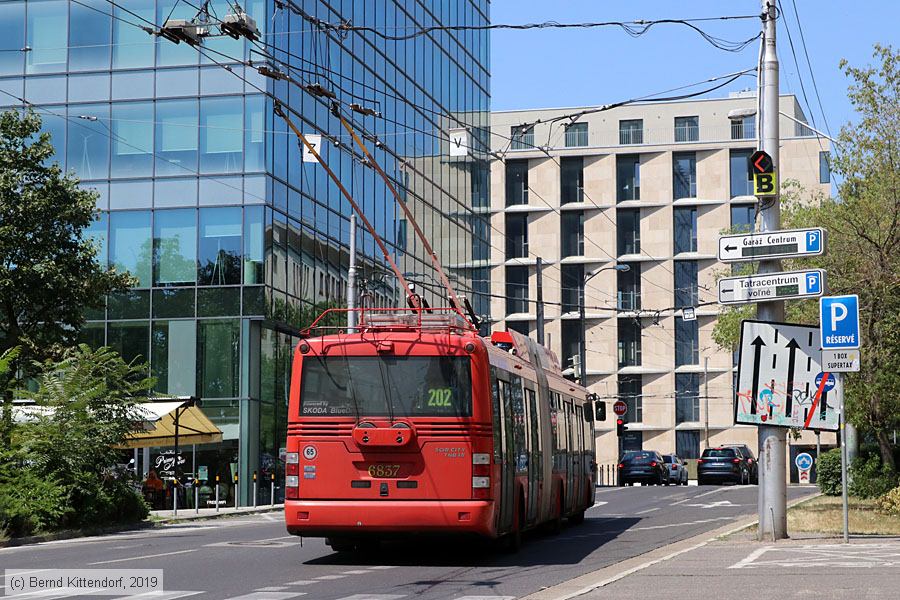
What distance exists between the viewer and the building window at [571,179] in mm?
88875

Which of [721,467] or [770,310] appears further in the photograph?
[721,467]

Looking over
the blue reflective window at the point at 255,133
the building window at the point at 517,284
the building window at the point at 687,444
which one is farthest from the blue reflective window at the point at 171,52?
the building window at the point at 687,444

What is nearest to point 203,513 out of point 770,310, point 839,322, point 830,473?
point 830,473

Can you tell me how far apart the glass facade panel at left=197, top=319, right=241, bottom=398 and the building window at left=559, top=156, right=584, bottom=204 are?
163 feet

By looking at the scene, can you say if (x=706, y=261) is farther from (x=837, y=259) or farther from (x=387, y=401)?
(x=387, y=401)

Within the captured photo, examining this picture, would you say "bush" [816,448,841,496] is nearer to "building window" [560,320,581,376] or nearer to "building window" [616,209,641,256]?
"building window" [560,320,581,376]

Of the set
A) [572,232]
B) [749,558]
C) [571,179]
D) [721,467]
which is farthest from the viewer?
[571,179]

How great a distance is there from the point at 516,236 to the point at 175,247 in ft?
163

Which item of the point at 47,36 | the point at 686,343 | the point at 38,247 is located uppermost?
the point at 47,36

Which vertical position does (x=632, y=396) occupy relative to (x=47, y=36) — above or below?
below

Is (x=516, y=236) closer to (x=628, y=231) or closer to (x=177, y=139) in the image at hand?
(x=628, y=231)

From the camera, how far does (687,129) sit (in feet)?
291

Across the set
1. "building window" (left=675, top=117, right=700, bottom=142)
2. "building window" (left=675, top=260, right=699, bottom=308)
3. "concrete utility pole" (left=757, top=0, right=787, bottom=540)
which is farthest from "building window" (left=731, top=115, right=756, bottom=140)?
"concrete utility pole" (left=757, top=0, right=787, bottom=540)

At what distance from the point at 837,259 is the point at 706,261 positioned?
61.4 meters
